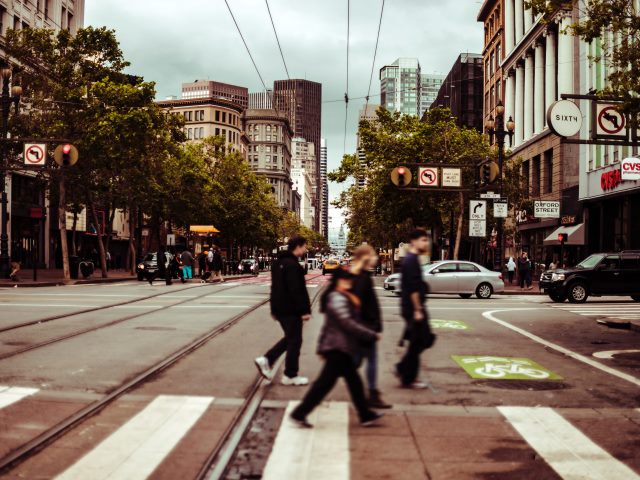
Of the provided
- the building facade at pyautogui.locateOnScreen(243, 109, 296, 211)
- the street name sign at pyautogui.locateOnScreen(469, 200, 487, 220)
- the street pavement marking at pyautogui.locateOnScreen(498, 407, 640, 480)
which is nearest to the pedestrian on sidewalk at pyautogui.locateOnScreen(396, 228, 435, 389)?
the street pavement marking at pyautogui.locateOnScreen(498, 407, 640, 480)

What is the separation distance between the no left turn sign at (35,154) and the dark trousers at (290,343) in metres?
21.3

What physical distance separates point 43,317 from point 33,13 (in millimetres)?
41053

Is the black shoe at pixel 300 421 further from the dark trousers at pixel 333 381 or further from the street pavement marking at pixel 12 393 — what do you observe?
the street pavement marking at pixel 12 393

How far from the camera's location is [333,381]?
648 cm

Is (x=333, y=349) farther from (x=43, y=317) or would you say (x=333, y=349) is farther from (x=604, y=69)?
(x=604, y=69)

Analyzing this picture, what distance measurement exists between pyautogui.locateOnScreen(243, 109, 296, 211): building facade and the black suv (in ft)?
486

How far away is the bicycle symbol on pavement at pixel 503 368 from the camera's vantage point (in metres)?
9.95

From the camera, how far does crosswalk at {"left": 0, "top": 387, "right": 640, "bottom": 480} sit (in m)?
5.45

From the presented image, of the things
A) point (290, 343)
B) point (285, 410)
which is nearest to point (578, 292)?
point (290, 343)

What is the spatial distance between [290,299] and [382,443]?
2.58 m

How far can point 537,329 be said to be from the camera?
649 inches

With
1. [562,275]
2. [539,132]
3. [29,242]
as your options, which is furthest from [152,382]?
[29,242]

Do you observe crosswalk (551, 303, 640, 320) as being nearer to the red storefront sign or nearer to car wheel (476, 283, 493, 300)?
car wheel (476, 283, 493, 300)

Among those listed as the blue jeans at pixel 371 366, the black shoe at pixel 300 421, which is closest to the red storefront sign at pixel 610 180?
the blue jeans at pixel 371 366
